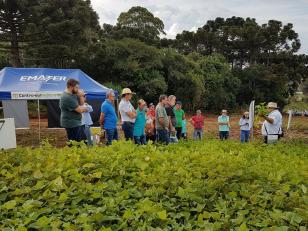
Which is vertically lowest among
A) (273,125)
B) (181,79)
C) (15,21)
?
(273,125)

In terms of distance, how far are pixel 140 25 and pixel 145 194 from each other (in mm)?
40233

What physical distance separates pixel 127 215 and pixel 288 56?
4855cm

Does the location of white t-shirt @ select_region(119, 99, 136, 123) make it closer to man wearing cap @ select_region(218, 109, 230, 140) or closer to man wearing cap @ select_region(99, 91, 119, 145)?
man wearing cap @ select_region(99, 91, 119, 145)

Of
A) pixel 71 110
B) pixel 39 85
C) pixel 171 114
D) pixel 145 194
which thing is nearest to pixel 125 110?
pixel 171 114

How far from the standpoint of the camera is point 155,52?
34.0 metres

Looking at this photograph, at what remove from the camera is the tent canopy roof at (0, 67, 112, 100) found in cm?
1325

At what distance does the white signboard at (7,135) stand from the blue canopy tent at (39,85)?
19.6 ft

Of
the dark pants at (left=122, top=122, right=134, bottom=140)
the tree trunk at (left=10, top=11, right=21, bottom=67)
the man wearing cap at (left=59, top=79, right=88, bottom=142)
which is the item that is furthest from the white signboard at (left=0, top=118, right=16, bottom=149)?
the tree trunk at (left=10, top=11, right=21, bottom=67)

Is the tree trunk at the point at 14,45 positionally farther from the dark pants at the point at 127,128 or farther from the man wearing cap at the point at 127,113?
the dark pants at the point at 127,128

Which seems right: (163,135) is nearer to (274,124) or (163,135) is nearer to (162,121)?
(162,121)

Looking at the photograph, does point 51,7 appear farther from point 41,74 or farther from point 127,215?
point 127,215

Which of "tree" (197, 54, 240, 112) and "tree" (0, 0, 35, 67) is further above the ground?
"tree" (0, 0, 35, 67)

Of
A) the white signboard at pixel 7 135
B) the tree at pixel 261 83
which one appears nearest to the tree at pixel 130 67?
the tree at pixel 261 83

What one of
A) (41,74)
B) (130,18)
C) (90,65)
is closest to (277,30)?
(130,18)
